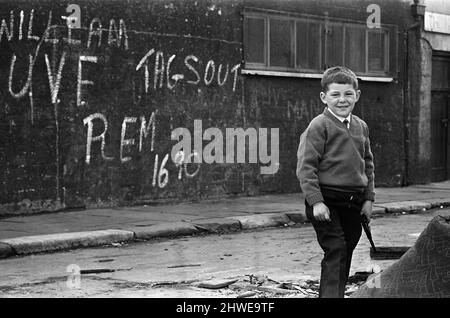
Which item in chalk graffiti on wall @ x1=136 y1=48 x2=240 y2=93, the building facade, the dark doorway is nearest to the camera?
the building facade

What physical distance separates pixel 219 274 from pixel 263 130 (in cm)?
839

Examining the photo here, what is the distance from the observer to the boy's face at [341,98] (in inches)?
240

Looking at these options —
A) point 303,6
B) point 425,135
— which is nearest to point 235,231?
point 303,6

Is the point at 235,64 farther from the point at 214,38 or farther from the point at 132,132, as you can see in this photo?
the point at 132,132

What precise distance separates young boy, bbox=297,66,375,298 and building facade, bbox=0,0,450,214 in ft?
24.4

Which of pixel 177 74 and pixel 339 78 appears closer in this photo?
pixel 339 78

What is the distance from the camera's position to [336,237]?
6000 mm

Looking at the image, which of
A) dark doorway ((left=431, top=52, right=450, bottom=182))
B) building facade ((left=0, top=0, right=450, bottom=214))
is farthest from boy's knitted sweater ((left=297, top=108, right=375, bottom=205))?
dark doorway ((left=431, top=52, right=450, bottom=182))

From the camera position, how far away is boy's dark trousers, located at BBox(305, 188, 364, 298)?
6.01 meters

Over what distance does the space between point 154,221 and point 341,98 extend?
642cm

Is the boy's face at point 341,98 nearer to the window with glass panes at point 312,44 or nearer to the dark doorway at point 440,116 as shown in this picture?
the window with glass panes at point 312,44

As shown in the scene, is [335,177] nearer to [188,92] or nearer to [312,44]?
[188,92]

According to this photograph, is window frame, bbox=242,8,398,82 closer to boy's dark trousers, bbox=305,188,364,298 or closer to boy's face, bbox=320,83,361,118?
boy's face, bbox=320,83,361,118

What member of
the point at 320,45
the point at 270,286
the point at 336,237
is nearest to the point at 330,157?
the point at 336,237
